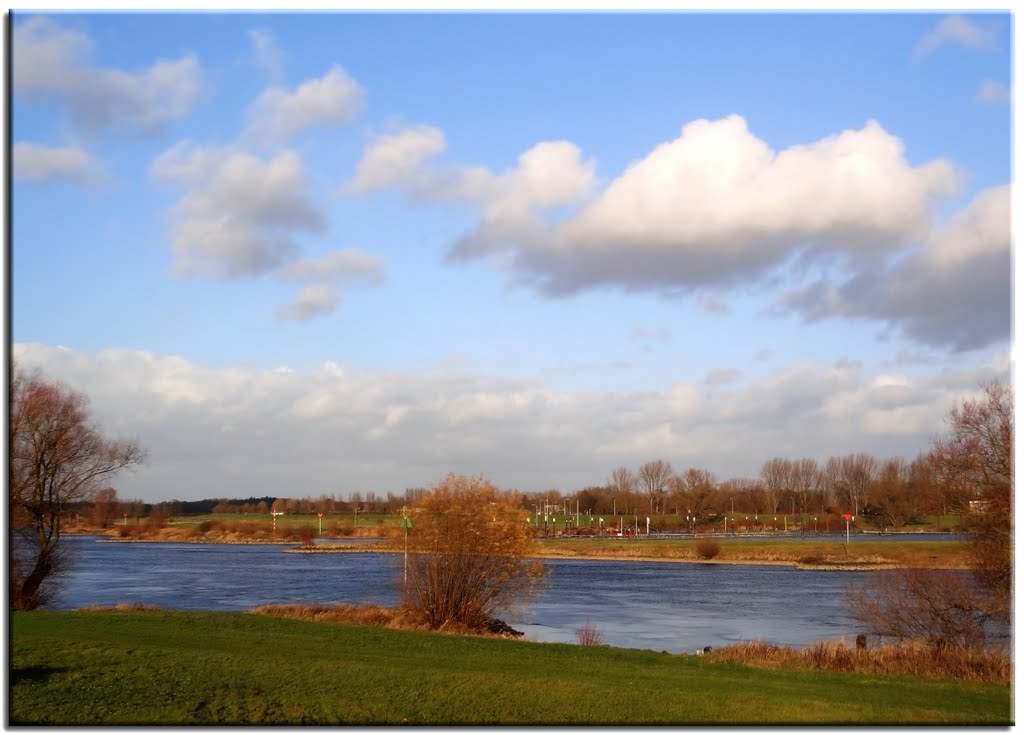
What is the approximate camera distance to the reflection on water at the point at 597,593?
36.4 metres

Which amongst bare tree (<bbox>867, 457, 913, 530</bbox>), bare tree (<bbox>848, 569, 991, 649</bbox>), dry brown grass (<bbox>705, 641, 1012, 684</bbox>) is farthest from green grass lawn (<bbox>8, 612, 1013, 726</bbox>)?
bare tree (<bbox>867, 457, 913, 530</bbox>)

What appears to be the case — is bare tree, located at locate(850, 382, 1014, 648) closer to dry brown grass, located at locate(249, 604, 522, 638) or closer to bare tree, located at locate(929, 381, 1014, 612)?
bare tree, located at locate(929, 381, 1014, 612)

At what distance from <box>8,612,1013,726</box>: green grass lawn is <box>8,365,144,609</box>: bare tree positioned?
1435 centimetres

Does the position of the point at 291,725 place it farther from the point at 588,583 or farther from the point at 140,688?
the point at 588,583

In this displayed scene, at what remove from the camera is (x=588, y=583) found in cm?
6178

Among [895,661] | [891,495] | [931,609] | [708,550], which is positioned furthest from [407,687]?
[891,495]

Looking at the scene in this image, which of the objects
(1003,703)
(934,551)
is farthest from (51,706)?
(934,551)

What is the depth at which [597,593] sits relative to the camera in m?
53.9

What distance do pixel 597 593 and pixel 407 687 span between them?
39.9 meters

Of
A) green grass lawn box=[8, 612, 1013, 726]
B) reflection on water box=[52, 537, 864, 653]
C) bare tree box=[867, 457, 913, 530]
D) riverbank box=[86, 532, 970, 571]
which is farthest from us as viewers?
bare tree box=[867, 457, 913, 530]

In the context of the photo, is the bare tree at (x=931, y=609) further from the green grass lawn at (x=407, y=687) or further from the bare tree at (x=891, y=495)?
the bare tree at (x=891, y=495)

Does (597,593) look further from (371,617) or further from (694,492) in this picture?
(694,492)

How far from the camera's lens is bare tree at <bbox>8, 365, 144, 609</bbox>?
3472cm

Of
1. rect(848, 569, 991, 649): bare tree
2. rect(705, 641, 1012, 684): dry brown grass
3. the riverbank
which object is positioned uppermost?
rect(848, 569, 991, 649): bare tree
